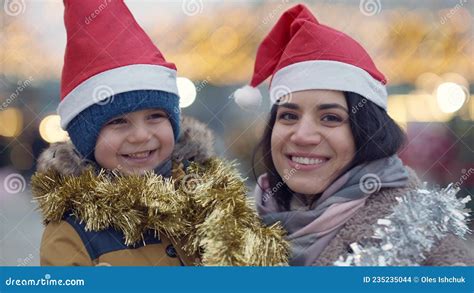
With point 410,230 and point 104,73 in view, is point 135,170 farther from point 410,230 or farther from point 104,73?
point 410,230

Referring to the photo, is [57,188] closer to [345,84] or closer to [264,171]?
[264,171]

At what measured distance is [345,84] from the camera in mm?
2385

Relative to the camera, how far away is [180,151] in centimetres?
255

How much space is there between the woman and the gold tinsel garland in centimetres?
18

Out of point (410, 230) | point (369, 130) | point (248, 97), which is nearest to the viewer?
point (410, 230)

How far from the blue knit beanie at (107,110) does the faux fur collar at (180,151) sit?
53 mm

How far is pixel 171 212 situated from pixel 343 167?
0.67m

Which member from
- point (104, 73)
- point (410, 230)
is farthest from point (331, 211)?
point (104, 73)

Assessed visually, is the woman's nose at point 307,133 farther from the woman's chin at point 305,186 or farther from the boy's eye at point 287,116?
the woman's chin at point 305,186

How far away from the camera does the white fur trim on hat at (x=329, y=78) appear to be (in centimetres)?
239

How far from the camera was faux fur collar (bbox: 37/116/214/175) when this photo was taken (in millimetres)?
2439

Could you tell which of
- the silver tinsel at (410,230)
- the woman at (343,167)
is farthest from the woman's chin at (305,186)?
the silver tinsel at (410,230)

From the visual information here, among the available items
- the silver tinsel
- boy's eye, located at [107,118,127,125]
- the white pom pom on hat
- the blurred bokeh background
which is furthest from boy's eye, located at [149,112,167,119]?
the silver tinsel

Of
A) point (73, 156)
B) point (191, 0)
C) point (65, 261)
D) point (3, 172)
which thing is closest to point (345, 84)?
point (191, 0)
